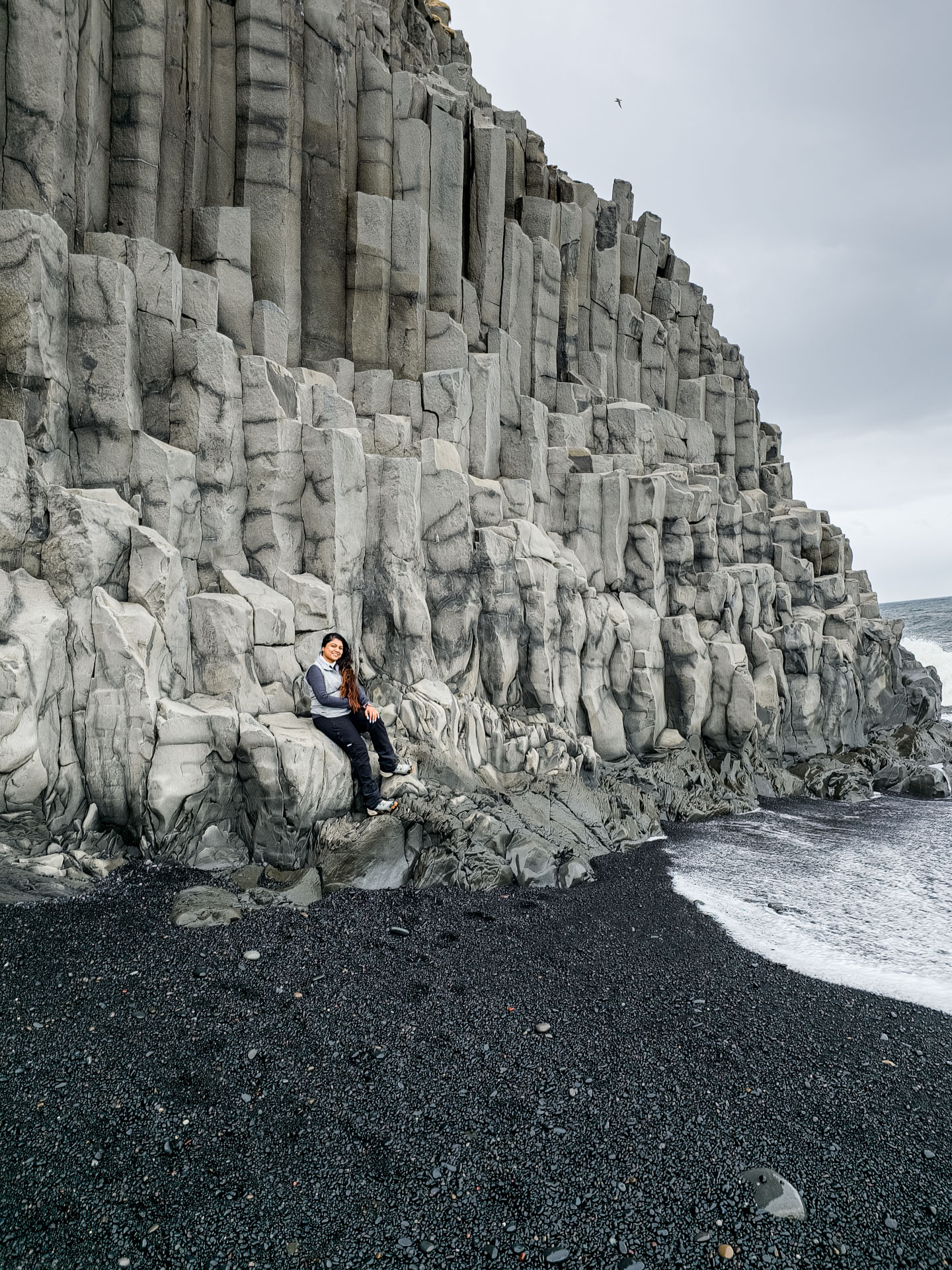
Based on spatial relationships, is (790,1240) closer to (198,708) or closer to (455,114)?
(198,708)

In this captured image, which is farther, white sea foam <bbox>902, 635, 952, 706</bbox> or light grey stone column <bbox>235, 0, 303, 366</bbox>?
white sea foam <bbox>902, 635, 952, 706</bbox>

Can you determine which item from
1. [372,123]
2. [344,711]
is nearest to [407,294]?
[372,123]

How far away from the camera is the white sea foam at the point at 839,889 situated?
5.77 m

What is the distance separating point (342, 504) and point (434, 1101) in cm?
633

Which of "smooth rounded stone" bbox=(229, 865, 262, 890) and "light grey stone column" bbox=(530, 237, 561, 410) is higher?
"light grey stone column" bbox=(530, 237, 561, 410)

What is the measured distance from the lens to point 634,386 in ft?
57.0

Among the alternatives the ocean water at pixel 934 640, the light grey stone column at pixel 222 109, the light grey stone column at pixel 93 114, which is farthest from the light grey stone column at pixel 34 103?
the ocean water at pixel 934 640

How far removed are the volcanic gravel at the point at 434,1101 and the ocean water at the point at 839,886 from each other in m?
0.66

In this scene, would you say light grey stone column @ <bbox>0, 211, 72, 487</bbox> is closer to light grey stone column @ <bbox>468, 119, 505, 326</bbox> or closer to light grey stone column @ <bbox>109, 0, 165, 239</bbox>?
light grey stone column @ <bbox>109, 0, 165, 239</bbox>

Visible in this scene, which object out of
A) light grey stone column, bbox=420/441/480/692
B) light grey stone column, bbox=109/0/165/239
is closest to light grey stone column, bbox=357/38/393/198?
light grey stone column, bbox=109/0/165/239

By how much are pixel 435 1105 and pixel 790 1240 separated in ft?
5.35

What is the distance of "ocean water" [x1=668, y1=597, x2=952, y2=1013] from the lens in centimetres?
579

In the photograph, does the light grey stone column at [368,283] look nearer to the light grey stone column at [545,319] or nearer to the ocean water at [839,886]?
the light grey stone column at [545,319]

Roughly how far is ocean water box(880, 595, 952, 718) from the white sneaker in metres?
18.5
